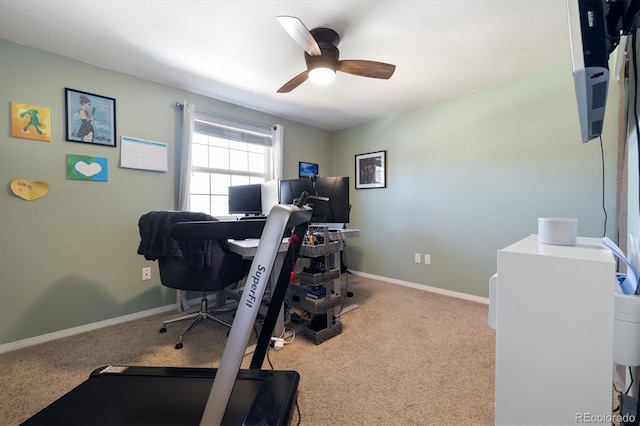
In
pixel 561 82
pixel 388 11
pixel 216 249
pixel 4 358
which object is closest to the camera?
pixel 388 11

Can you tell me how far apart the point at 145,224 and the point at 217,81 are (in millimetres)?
1598

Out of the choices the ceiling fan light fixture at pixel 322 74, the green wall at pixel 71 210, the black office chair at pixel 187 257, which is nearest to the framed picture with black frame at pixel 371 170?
the ceiling fan light fixture at pixel 322 74

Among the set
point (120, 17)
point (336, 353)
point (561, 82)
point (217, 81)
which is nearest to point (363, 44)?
point (217, 81)

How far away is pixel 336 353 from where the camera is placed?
5.98 ft

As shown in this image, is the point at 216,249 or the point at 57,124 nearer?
the point at 216,249

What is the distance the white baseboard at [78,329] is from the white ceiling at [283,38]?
2237 mm

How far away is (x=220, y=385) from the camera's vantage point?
28.1 inches

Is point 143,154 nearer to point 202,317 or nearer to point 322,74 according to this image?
point 202,317

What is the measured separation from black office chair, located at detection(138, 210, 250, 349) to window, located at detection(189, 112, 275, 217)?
3.58 feet

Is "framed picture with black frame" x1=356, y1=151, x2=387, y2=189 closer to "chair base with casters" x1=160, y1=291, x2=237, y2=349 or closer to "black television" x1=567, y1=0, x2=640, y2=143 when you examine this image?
"chair base with casters" x1=160, y1=291, x2=237, y2=349

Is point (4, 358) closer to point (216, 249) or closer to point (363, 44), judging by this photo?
point (216, 249)

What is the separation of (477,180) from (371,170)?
138 cm

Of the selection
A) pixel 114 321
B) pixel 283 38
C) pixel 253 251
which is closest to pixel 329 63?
pixel 283 38

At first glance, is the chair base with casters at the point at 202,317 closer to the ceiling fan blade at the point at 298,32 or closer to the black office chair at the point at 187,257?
the black office chair at the point at 187,257
